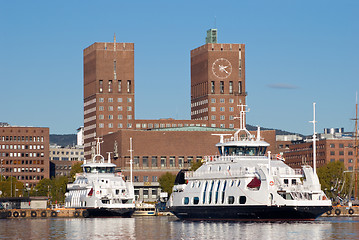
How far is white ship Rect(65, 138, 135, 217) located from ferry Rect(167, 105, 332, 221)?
89.7ft

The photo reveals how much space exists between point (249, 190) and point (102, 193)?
49.5 metres

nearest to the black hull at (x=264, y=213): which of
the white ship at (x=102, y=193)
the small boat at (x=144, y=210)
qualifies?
the white ship at (x=102, y=193)

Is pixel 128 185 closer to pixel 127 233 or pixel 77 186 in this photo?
pixel 77 186

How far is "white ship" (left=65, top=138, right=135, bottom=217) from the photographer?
154625 mm

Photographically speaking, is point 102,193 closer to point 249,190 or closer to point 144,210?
point 144,210

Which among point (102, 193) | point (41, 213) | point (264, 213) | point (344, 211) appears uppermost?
point (102, 193)

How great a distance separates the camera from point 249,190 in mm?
113062

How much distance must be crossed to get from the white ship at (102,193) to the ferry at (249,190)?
27.3 meters

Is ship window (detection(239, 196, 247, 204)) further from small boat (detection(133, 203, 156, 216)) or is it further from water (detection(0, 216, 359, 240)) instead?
small boat (detection(133, 203, 156, 216))

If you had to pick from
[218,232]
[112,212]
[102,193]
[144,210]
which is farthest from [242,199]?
[144,210]

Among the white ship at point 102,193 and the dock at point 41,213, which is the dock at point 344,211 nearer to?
the white ship at point 102,193

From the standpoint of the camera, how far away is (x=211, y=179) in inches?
4796

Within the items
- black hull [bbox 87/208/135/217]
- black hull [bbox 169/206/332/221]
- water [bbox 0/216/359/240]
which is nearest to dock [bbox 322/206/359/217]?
black hull [bbox 87/208/135/217]

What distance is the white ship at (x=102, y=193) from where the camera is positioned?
155m
